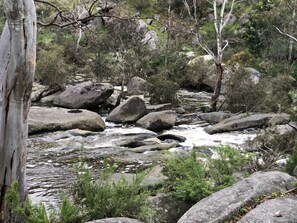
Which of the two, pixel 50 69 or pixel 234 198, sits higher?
pixel 50 69

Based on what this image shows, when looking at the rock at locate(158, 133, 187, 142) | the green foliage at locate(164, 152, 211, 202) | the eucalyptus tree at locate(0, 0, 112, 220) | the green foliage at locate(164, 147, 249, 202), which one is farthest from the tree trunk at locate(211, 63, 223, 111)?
the eucalyptus tree at locate(0, 0, 112, 220)

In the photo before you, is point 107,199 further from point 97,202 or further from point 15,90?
point 15,90

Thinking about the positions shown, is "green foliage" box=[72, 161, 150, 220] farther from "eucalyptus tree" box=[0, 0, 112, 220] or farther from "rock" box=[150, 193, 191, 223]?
"eucalyptus tree" box=[0, 0, 112, 220]

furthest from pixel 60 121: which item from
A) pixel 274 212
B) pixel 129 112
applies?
pixel 274 212

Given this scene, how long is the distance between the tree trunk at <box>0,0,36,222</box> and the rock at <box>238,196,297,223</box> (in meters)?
2.73

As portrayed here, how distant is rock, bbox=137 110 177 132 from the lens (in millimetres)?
14547

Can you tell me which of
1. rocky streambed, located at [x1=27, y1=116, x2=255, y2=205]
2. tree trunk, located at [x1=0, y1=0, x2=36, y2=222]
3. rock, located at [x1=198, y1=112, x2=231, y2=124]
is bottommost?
rocky streambed, located at [x1=27, y1=116, x2=255, y2=205]

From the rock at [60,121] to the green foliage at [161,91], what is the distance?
4.56 m

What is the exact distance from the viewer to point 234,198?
187 inches

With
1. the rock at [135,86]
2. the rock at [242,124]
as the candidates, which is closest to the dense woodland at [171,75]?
the rock at [135,86]

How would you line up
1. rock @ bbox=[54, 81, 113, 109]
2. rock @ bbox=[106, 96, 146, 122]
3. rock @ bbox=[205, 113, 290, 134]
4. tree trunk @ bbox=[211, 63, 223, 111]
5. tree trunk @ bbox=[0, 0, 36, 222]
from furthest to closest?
rock @ bbox=[54, 81, 113, 109] < tree trunk @ bbox=[211, 63, 223, 111] < rock @ bbox=[106, 96, 146, 122] < rock @ bbox=[205, 113, 290, 134] < tree trunk @ bbox=[0, 0, 36, 222]

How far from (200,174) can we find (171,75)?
63.1 feet

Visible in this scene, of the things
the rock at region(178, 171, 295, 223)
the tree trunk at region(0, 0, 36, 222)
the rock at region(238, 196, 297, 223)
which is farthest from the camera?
the tree trunk at region(0, 0, 36, 222)

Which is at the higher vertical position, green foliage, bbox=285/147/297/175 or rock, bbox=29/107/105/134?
green foliage, bbox=285/147/297/175
